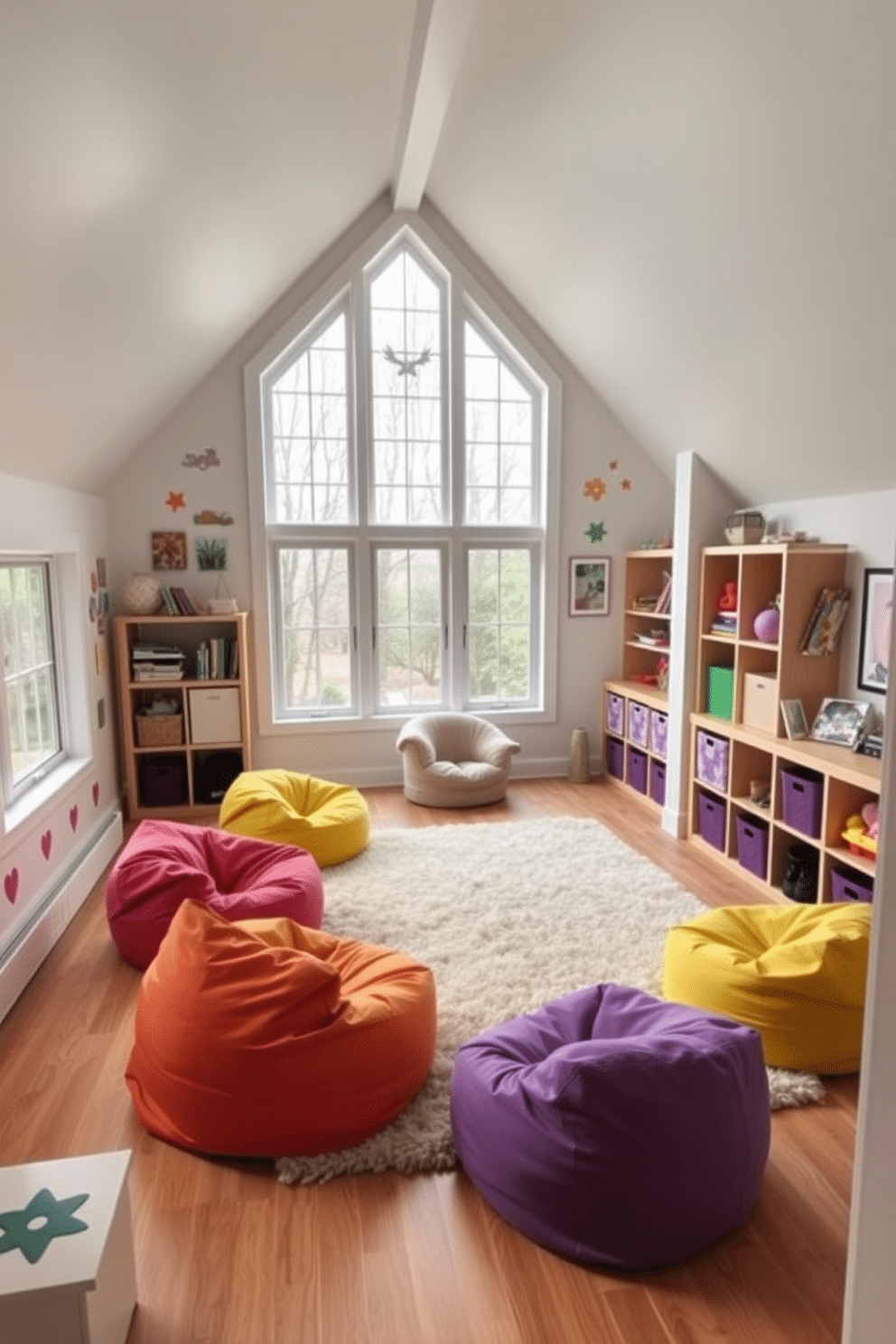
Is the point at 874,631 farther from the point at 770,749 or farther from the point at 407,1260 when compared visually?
the point at 407,1260

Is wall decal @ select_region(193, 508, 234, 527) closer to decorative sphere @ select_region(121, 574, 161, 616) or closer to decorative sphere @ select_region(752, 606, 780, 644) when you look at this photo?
decorative sphere @ select_region(121, 574, 161, 616)

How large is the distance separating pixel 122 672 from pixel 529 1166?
3.62 meters

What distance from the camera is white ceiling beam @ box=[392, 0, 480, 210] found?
2807 mm

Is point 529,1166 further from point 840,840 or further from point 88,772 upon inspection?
point 88,772

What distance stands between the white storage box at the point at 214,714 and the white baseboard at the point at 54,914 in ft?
2.26

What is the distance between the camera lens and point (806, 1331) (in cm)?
158

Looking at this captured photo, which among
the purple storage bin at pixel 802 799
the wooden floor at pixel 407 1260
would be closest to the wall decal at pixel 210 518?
the wooden floor at pixel 407 1260

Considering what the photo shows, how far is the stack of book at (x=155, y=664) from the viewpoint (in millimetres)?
4609

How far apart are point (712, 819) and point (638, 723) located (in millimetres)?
1007

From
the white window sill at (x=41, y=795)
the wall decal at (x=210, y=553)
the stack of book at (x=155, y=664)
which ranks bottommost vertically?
the white window sill at (x=41, y=795)

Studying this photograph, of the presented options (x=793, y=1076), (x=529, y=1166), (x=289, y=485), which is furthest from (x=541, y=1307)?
(x=289, y=485)

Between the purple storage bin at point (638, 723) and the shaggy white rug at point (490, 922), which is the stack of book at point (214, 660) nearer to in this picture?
the shaggy white rug at point (490, 922)

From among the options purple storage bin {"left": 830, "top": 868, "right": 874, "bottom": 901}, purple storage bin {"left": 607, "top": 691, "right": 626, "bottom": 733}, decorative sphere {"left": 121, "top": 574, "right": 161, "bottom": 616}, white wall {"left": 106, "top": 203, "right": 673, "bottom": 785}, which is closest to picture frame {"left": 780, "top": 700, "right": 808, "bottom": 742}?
purple storage bin {"left": 830, "top": 868, "right": 874, "bottom": 901}

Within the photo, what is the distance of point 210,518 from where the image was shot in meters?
4.93
